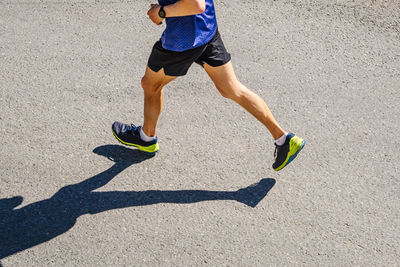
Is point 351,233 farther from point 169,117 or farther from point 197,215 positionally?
point 169,117

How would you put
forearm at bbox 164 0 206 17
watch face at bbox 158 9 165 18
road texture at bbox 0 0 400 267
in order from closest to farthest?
1. forearm at bbox 164 0 206 17
2. watch face at bbox 158 9 165 18
3. road texture at bbox 0 0 400 267

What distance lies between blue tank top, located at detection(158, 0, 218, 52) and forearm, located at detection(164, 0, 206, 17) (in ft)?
0.38

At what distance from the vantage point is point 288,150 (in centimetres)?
433

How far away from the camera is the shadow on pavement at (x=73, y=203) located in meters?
3.90

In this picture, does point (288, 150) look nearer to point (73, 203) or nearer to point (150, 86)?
point (150, 86)

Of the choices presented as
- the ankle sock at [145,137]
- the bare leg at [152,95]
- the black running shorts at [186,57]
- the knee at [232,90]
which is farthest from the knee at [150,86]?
the knee at [232,90]

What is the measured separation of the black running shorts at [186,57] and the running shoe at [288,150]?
788mm

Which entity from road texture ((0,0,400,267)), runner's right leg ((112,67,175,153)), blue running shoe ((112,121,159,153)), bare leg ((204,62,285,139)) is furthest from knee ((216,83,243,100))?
blue running shoe ((112,121,159,153))

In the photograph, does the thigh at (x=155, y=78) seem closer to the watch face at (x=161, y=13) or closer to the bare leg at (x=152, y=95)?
the bare leg at (x=152, y=95)

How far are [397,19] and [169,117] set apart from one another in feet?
10.3

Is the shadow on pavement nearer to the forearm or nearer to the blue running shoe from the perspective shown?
the blue running shoe

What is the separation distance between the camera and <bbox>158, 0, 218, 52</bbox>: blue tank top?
381 cm

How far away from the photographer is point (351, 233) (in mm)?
4000

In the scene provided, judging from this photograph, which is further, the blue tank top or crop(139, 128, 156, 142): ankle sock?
crop(139, 128, 156, 142): ankle sock
